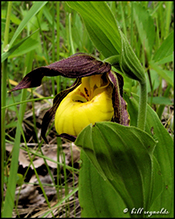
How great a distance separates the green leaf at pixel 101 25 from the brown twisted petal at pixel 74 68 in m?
0.05

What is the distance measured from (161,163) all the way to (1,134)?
63 centimetres

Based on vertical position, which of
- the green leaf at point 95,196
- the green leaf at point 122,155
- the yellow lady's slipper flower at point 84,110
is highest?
the yellow lady's slipper flower at point 84,110

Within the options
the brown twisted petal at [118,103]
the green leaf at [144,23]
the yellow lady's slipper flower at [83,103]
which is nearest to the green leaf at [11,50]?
the yellow lady's slipper flower at [83,103]

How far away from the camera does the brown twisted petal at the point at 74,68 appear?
621mm

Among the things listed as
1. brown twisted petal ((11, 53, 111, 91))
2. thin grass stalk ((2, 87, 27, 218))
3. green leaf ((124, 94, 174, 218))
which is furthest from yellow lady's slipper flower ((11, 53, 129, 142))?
thin grass stalk ((2, 87, 27, 218))

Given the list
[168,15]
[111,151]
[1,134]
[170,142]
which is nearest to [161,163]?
[170,142]

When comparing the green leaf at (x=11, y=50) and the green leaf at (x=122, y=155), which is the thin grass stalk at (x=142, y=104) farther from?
the green leaf at (x=11, y=50)

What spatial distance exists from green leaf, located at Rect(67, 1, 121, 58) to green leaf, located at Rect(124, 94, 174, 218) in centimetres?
22

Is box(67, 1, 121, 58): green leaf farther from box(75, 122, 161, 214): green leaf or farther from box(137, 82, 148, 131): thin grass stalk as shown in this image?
box(75, 122, 161, 214): green leaf

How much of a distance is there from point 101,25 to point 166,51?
554 mm

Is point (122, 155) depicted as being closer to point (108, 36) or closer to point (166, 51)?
point (108, 36)

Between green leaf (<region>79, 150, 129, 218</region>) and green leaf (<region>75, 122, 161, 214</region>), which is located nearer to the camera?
green leaf (<region>75, 122, 161, 214</region>)

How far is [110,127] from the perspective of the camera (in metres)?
0.54

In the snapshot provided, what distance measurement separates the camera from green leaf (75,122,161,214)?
55 cm
